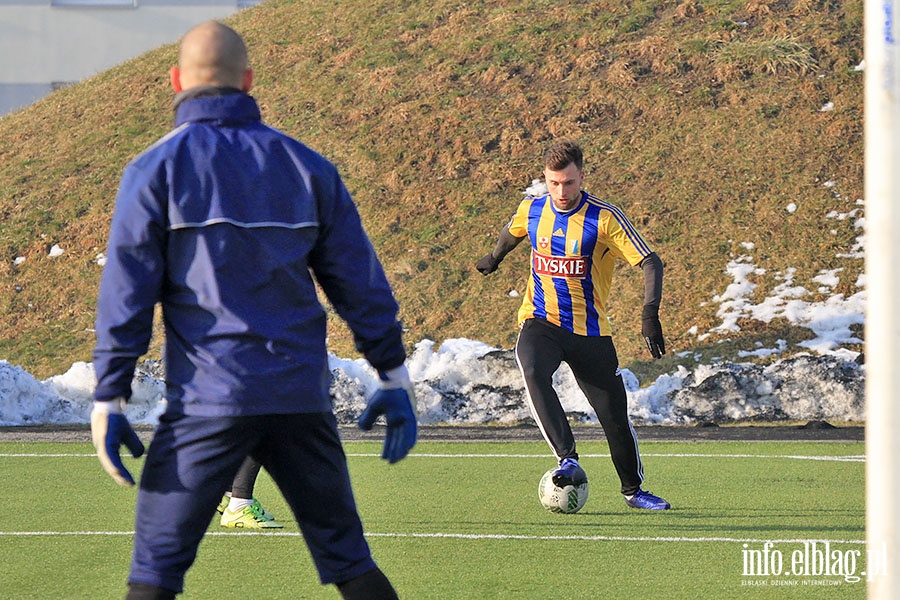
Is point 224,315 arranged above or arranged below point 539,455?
above

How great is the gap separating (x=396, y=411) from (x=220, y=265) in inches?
25.7

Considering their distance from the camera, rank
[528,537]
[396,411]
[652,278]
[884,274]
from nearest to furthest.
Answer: [884,274], [396,411], [528,537], [652,278]

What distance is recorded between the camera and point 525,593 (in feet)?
18.0

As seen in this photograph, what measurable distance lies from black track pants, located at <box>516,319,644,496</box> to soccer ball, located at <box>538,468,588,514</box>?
178 millimetres

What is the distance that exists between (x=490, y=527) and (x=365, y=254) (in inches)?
150

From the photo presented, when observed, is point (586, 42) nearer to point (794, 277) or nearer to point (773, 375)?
point (794, 277)

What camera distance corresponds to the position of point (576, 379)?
7520 mm

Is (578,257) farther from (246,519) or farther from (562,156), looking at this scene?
(246,519)

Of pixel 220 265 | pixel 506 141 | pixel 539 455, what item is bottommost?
pixel 539 455

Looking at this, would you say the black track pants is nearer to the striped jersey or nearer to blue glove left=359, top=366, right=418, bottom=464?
the striped jersey

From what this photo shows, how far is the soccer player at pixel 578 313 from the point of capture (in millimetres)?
7418

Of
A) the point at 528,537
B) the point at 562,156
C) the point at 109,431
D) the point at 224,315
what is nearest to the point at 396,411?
the point at 224,315

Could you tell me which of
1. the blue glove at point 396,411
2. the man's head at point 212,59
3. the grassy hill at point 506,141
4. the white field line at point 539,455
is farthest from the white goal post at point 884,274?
the grassy hill at point 506,141

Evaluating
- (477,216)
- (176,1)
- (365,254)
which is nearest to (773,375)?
(477,216)
